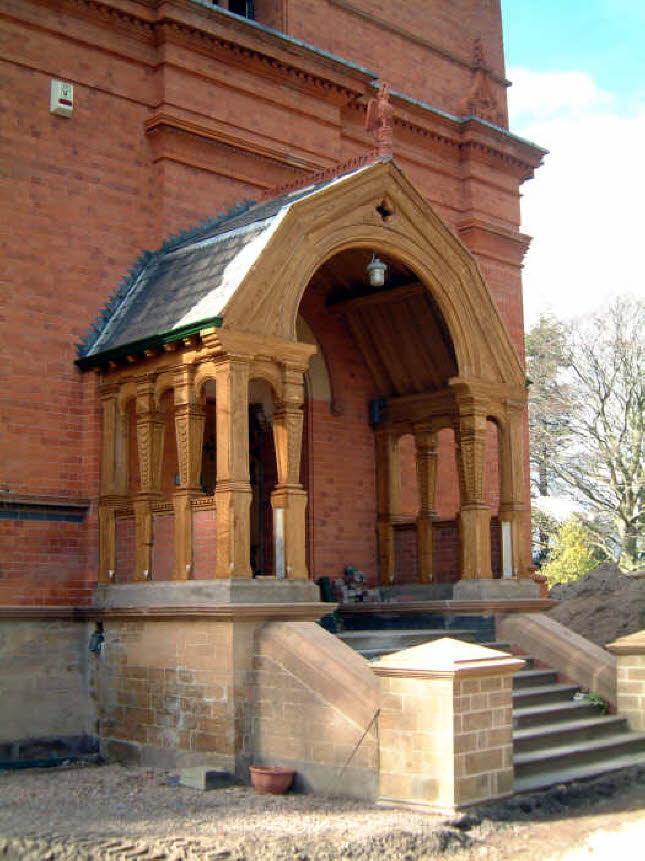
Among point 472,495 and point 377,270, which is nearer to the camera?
point 377,270

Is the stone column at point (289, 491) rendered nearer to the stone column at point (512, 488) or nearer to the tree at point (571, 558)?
the stone column at point (512, 488)

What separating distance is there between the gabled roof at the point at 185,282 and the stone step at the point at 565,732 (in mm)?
4780

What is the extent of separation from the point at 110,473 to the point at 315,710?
3716 mm

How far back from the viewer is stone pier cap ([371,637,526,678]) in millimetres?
8531

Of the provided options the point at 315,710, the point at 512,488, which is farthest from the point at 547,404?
the point at 315,710

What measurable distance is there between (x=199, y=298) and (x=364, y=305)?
348 cm

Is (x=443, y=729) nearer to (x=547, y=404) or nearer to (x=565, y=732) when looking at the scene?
(x=565, y=732)

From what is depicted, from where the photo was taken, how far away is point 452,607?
1219cm

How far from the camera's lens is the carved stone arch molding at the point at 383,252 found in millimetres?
10609

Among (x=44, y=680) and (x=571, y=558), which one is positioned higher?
(x=571, y=558)

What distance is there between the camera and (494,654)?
902 centimetres

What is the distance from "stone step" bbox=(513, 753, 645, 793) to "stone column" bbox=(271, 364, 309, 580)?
279cm

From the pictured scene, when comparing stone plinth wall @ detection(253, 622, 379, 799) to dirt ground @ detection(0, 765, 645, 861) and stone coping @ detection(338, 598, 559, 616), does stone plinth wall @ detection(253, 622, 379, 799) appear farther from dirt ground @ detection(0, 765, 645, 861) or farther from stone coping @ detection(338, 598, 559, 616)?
stone coping @ detection(338, 598, 559, 616)

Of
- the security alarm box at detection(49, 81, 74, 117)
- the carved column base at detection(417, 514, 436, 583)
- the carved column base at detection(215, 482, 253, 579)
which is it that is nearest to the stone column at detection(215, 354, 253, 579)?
the carved column base at detection(215, 482, 253, 579)
